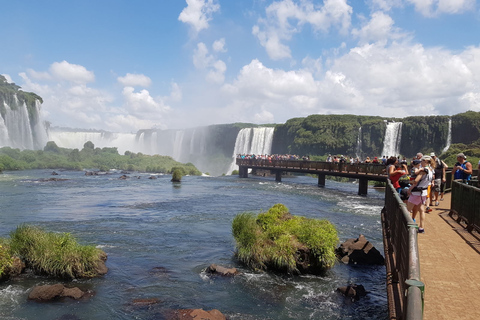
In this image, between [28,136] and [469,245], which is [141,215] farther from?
[28,136]

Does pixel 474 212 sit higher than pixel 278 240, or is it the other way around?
pixel 474 212

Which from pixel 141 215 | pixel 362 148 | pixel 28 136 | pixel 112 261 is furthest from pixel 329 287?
pixel 28 136

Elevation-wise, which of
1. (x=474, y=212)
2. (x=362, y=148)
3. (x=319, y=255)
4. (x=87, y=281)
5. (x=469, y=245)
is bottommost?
(x=87, y=281)

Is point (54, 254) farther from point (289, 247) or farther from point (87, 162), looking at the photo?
point (87, 162)

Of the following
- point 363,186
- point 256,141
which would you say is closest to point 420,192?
point 363,186

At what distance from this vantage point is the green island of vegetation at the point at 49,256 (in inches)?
430

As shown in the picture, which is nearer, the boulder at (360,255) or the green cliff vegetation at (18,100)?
the boulder at (360,255)

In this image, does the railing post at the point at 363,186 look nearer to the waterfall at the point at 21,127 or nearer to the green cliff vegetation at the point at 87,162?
the green cliff vegetation at the point at 87,162

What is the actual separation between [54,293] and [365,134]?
70.7m

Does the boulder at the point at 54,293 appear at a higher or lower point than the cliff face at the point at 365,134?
lower

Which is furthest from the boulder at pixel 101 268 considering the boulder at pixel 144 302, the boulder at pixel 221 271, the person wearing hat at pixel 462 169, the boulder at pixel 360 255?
the person wearing hat at pixel 462 169

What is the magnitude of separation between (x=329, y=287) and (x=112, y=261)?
7310 millimetres

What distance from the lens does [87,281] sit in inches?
430

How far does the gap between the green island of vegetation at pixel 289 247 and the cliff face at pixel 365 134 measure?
5390 centimetres
